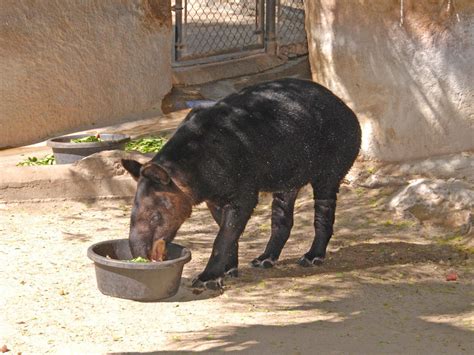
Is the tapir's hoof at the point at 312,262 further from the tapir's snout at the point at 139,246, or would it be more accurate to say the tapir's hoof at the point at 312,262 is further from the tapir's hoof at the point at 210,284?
the tapir's snout at the point at 139,246

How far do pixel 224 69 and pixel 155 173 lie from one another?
27.1 ft

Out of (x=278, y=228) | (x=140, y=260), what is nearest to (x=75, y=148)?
(x=278, y=228)

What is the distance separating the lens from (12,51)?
1269 cm

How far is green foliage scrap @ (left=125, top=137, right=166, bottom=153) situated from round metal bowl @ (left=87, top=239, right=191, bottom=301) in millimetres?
3890

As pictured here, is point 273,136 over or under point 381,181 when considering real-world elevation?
over

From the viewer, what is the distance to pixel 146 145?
11.8 metres

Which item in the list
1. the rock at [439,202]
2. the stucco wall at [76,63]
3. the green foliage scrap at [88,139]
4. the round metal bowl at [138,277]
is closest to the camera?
the round metal bowl at [138,277]

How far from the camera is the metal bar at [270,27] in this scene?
16.4 meters

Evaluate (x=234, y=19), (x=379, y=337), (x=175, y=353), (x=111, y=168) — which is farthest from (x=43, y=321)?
(x=234, y=19)

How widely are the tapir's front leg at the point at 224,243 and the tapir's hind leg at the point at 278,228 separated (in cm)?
58

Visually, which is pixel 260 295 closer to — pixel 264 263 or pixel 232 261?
pixel 232 261

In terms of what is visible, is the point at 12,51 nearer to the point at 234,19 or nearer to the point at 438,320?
the point at 234,19

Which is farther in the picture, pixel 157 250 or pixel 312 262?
pixel 312 262

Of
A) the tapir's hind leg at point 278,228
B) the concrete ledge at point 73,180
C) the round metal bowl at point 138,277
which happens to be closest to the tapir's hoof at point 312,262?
the tapir's hind leg at point 278,228
